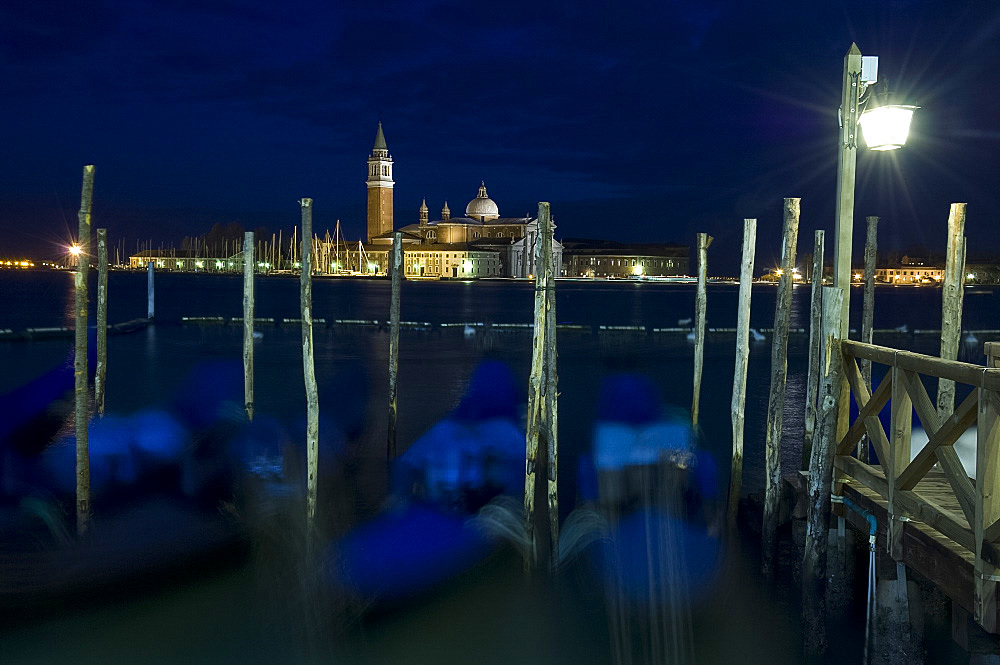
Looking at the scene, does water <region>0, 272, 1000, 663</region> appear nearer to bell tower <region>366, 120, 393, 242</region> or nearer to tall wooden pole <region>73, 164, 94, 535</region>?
tall wooden pole <region>73, 164, 94, 535</region>

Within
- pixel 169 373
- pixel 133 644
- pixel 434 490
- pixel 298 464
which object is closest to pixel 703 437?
pixel 434 490

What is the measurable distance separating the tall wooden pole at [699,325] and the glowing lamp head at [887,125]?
23.8ft

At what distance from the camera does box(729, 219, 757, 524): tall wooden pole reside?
28.1 feet

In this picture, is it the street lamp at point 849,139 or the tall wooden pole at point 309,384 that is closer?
the street lamp at point 849,139

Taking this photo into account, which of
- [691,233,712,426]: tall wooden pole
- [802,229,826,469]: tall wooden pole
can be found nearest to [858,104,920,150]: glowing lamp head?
[802,229,826,469]: tall wooden pole

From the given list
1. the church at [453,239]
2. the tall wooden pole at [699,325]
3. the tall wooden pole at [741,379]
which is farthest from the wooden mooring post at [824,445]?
the church at [453,239]

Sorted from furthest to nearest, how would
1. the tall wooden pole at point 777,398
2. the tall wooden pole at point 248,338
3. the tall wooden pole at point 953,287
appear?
the tall wooden pole at point 248,338
the tall wooden pole at point 777,398
the tall wooden pole at point 953,287

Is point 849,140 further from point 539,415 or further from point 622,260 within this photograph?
point 622,260

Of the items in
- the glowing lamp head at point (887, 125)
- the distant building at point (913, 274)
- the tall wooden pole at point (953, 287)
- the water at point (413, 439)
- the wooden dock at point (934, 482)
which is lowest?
the water at point (413, 439)

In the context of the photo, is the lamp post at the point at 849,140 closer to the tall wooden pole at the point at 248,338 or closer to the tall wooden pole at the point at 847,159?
the tall wooden pole at the point at 847,159

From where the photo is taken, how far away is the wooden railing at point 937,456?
13.2ft

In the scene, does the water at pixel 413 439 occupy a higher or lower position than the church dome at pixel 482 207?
lower

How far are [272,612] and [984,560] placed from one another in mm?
4848

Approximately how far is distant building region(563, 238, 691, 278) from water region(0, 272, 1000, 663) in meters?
120
